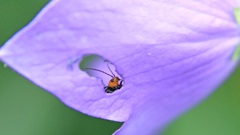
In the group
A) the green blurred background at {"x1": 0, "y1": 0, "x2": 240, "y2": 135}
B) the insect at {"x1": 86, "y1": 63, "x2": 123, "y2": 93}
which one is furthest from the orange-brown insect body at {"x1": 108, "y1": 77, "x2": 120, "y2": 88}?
the green blurred background at {"x1": 0, "y1": 0, "x2": 240, "y2": 135}

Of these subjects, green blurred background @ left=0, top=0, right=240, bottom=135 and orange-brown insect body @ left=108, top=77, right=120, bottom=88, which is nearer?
orange-brown insect body @ left=108, top=77, right=120, bottom=88

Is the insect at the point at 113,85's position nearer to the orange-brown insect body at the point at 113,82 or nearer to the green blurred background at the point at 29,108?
the orange-brown insect body at the point at 113,82

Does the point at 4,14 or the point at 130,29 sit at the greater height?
the point at 130,29

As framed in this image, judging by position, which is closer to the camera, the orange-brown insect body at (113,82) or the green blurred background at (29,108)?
the orange-brown insect body at (113,82)

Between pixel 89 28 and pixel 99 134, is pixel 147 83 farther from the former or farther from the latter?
pixel 99 134

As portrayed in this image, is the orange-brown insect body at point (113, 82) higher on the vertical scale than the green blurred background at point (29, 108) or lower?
higher

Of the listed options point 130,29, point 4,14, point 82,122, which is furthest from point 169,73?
point 4,14

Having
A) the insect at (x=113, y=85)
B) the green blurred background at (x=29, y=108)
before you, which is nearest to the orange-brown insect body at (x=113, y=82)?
the insect at (x=113, y=85)

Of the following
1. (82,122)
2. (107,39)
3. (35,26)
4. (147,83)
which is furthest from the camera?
(82,122)

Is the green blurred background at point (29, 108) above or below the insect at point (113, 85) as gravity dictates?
below

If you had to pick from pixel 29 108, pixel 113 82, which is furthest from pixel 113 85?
pixel 29 108

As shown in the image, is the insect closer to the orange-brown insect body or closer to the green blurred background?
the orange-brown insect body
